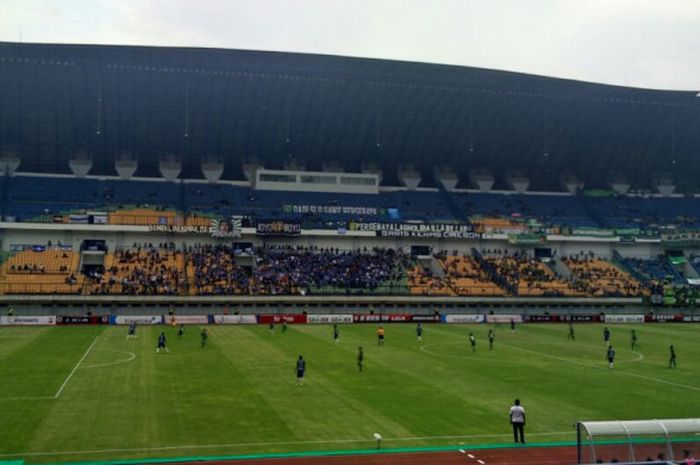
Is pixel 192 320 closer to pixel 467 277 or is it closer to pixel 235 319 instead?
pixel 235 319

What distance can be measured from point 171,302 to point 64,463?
50.8m

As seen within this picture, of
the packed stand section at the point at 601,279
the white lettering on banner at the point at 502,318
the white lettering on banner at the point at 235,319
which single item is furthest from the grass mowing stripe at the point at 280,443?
the packed stand section at the point at 601,279

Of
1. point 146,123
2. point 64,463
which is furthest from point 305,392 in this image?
point 146,123

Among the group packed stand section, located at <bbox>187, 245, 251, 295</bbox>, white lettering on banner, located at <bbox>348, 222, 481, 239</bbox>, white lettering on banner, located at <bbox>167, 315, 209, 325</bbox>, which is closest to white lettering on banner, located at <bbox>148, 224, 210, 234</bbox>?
packed stand section, located at <bbox>187, 245, 251, 295</bbox>

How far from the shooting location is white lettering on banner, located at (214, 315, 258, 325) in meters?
67.9

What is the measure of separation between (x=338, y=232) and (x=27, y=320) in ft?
121

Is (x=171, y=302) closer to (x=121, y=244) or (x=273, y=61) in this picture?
(x=121, y=244)

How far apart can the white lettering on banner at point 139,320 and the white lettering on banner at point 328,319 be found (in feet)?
45.8

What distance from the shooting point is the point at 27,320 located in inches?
2557

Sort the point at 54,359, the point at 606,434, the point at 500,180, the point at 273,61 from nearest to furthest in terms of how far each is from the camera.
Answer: the point at 606,434 < the point at 54,359 < the point at 273,61 < the point at 500,180

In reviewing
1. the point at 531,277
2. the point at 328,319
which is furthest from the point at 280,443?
the point at 531,277

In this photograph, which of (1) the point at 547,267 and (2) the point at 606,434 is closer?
(2) the point at 606,434

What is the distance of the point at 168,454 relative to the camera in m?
22.0

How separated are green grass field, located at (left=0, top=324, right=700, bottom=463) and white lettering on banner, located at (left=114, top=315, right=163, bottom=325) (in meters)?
12.2
